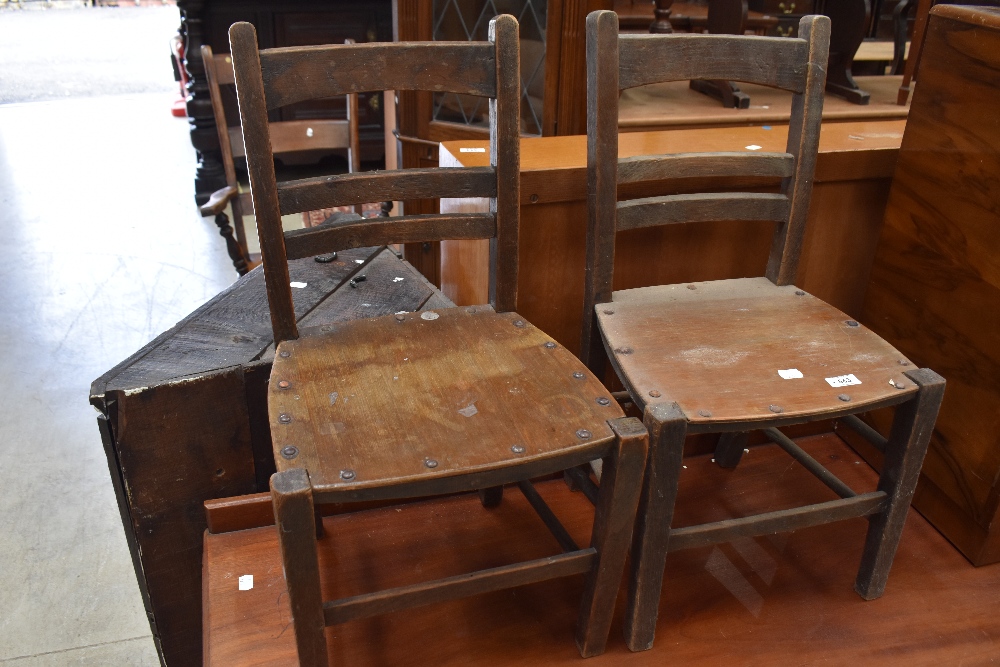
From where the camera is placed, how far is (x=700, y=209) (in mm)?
1477

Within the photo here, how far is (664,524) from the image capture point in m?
1.23

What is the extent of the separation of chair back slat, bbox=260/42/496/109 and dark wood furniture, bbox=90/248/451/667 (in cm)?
48

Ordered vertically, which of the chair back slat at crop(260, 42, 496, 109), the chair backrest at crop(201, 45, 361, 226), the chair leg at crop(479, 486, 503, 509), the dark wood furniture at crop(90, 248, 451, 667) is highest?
the chair back slat at crop(260, 42, 496, 109)

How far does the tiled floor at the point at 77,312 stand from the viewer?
2002mm

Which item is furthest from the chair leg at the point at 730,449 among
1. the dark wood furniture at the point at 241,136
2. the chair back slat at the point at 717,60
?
the dark wood furniture at the point at 241,136

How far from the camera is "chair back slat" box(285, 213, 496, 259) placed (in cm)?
134

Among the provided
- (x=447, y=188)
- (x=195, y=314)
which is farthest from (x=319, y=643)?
(x=195, y=314)

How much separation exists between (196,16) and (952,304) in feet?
12.8

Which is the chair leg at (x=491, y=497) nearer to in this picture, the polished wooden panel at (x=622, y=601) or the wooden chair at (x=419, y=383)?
the polished wooden panel at (x=622, y=601)

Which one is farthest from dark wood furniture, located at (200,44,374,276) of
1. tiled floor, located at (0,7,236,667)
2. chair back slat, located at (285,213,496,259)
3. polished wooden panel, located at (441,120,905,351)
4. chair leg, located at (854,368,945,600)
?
chair leg, located at (854,368,945,600)

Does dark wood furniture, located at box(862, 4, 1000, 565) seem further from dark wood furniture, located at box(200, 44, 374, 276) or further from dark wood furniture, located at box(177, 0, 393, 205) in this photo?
→ dark wood furniture, located at box(177, 0, 393, 205)

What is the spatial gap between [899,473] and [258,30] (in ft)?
13.0

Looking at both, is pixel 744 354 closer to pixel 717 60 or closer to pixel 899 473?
pixel 899 473

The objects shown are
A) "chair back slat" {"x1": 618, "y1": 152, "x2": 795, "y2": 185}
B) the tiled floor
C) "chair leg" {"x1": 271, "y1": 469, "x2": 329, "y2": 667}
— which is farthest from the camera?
the tiled floor
